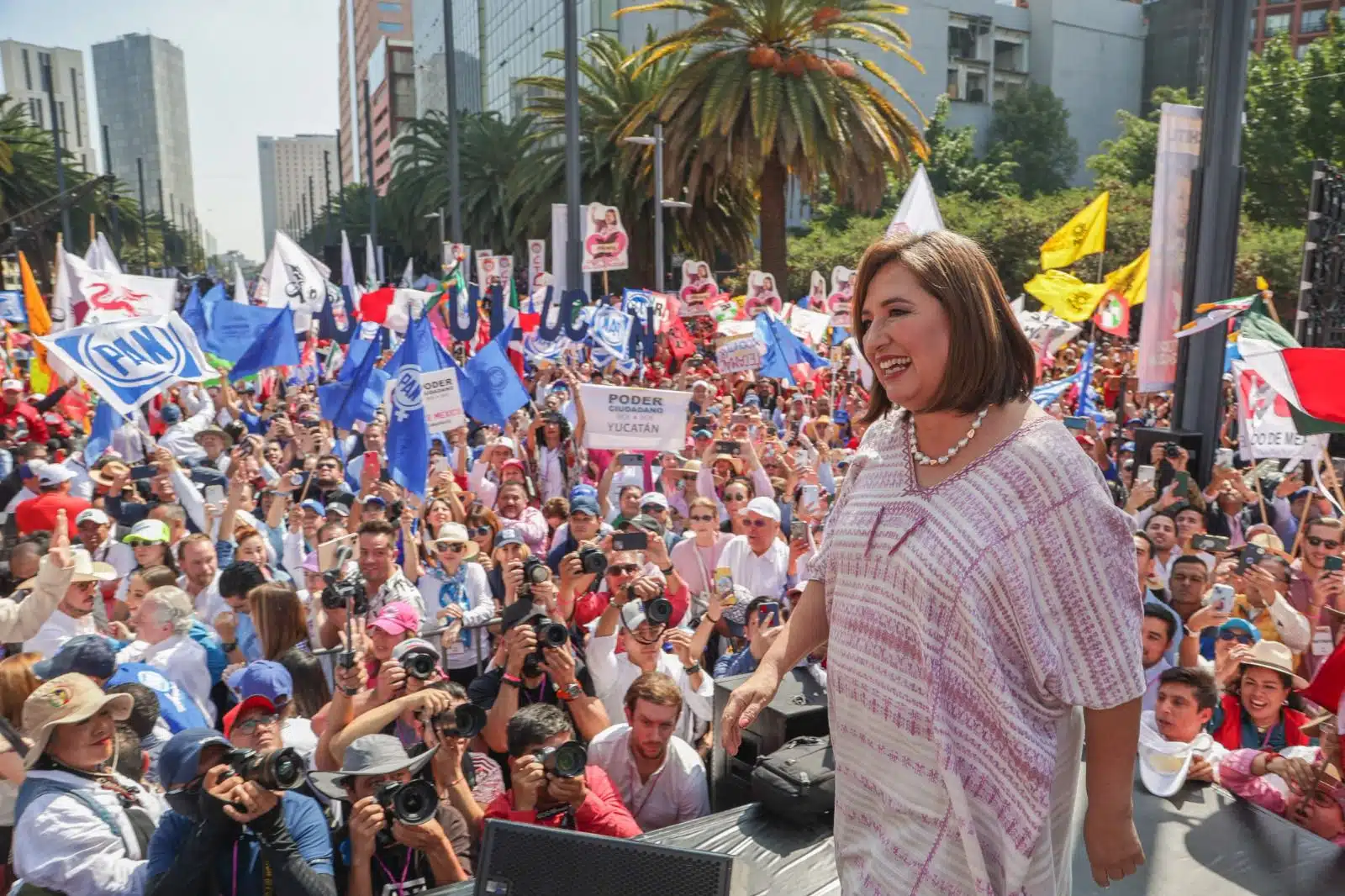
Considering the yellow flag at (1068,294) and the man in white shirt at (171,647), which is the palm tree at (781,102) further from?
the man in white shirt at (171,647)

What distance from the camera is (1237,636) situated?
5078 millimetres

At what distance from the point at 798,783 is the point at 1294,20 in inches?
3069

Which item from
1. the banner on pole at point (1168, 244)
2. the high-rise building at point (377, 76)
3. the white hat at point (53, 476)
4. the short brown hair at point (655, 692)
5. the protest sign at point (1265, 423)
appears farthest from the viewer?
the high-rise building at point (377, 76)

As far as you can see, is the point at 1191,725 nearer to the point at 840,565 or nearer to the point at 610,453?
the point at 840,565

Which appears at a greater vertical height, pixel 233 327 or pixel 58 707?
pixel 233 327

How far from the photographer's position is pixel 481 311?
18.4m

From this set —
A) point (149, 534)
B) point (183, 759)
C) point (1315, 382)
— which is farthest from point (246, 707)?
point (1315, 382)

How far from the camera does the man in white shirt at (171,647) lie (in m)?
5.24

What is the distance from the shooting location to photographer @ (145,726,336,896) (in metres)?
3.16

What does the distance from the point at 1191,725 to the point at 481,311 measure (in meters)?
15.5

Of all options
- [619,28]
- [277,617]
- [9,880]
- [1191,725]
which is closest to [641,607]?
[277,617]

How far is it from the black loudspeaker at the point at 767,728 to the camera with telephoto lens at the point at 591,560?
82.4 inches

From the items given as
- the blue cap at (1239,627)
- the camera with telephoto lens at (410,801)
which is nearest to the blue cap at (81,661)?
the camera with telephoto lens at (410,801)

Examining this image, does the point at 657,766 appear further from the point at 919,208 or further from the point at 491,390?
the point at 919,208
